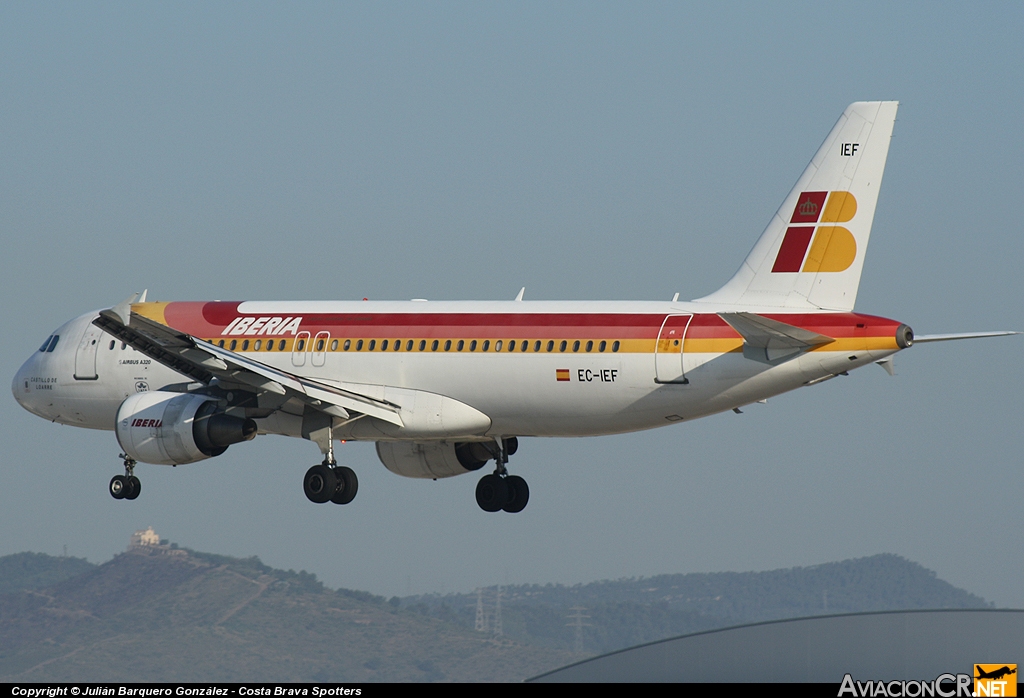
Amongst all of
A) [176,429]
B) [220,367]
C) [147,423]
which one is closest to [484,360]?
[220,367]

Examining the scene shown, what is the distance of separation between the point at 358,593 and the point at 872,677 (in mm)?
56891

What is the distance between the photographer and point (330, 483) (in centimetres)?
4344

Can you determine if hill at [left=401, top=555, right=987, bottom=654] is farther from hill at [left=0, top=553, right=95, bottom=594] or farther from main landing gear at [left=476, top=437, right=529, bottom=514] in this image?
main landing gear at [left=476, top=437, right=529, bottom=514]

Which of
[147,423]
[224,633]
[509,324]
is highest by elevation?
[509,324]

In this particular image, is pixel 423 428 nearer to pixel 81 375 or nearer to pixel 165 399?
pixel 165 399

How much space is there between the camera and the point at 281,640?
269 feet

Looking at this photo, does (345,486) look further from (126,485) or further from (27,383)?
(27,383)

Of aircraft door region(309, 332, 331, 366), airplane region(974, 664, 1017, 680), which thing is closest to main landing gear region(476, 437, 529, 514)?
aircraft door region(309, 332, 331, 366)

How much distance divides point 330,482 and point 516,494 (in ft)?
20.2

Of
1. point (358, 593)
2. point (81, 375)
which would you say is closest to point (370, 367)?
point (81, 375)

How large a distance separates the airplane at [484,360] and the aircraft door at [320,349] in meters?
0.07

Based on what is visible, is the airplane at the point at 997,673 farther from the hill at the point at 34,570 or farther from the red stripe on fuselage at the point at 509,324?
the hill at the point at 34,570

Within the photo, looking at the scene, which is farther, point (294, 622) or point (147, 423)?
point (294, 622)

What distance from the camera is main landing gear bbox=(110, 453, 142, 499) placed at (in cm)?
4753
